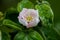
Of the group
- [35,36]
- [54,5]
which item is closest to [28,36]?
[35,36]

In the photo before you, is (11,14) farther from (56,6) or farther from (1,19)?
(56,6)

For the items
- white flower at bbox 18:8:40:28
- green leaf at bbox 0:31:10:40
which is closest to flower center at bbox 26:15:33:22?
white flower at bbox 18:8:40:28

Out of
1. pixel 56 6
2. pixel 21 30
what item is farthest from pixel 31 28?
pixel 56 6

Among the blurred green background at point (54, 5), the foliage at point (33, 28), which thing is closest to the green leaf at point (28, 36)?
the foliage at point (33, 28)

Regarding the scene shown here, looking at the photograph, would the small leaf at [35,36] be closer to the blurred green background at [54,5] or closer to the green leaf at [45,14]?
the green leaf at [45,14]

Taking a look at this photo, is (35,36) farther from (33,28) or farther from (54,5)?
(54,5)

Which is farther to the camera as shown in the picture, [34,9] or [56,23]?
[56,23]
